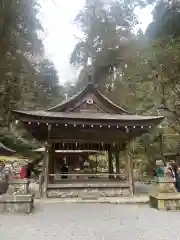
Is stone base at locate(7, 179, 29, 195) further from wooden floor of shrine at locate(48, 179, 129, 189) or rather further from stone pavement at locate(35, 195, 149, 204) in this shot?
wooden floor of shrine at locate(48, 179, 129, 189)

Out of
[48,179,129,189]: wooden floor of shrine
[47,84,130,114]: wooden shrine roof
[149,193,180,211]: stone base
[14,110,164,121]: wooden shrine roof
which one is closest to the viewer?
[149,193,180,211]: stone base

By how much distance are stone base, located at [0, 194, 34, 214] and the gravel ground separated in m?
0.40

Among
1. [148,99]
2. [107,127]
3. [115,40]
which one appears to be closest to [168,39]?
[148,99]

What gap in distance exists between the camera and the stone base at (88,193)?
1208 cm

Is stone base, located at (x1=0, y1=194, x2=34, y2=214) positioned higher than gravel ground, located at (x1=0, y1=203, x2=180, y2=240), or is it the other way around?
stone base, located at (x1=0, y1=194, x2=34, y2=214)

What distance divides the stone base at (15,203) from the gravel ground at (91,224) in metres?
0.40

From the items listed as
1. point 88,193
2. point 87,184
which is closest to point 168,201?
point 88,193

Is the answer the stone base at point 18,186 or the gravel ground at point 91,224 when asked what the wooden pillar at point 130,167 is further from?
the stone base at point 18,186

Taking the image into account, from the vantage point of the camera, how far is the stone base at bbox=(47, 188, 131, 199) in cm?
1208

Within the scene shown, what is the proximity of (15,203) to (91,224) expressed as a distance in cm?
319

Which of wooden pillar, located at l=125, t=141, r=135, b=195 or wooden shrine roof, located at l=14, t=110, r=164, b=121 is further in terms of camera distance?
wooden pillar, located at l=125, t=141, r=135, b=195

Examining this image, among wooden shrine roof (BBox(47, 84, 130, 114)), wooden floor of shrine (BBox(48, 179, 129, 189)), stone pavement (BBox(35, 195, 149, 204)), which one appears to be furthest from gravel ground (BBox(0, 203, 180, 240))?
wooden shrine roof (BBox(47, 84, 130, 114))

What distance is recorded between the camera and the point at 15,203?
29.3ft

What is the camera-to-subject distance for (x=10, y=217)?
8.00 m
